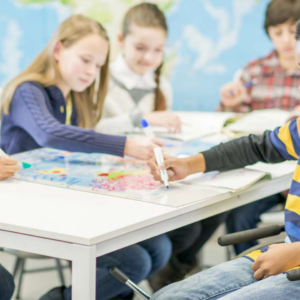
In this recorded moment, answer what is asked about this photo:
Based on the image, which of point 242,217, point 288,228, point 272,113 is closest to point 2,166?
point 288,228

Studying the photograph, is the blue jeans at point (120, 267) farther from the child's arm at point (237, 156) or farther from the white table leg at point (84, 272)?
the white table leg at point (84, 272)

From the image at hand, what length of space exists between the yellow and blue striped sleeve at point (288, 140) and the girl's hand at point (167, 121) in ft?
2.15

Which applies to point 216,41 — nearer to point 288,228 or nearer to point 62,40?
point 62,40

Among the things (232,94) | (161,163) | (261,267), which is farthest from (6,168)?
(232,94)

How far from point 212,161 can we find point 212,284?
15.6 inches

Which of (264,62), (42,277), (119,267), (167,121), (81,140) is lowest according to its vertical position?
(42,277)

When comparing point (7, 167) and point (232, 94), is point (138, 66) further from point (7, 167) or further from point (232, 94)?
point (7, 167)

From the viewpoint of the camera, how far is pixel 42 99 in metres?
1.59

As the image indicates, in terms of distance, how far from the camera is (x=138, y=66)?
2326mm

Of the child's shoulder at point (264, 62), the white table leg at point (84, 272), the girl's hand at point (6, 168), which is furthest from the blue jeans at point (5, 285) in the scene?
the child's shoulder at point (264, 62)

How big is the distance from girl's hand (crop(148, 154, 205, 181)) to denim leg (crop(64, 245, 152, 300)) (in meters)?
0.25

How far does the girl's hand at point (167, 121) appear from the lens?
1.91m

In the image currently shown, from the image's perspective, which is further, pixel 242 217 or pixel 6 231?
pixel 242 217

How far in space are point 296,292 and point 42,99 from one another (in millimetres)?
975
